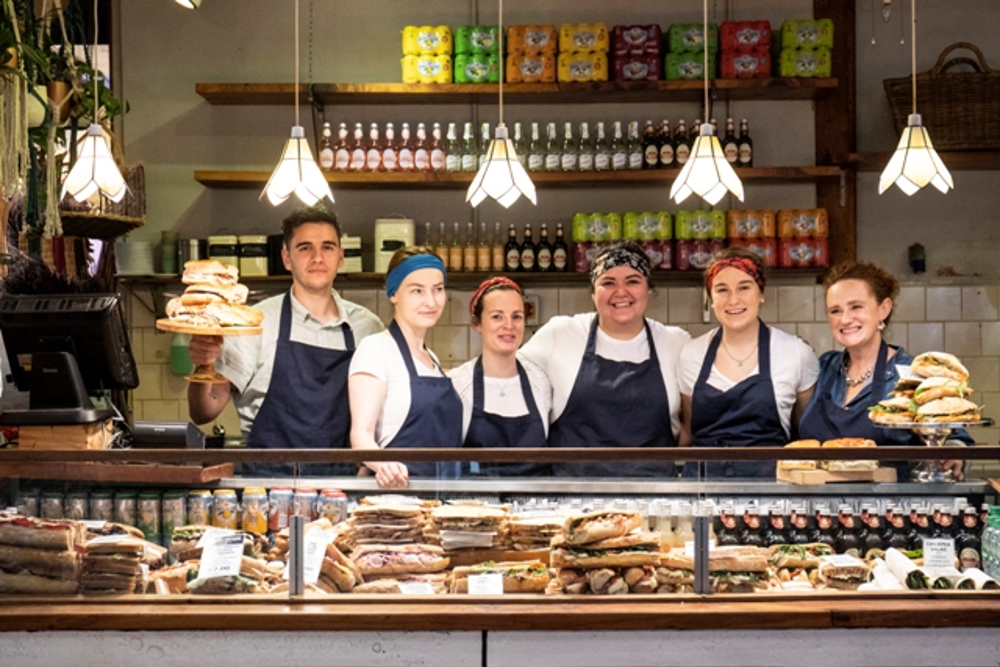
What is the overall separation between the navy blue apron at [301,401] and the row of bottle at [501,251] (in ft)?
5.75

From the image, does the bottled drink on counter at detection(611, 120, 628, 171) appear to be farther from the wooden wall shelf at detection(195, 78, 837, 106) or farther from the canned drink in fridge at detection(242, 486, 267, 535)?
the canned drink in fridge at detection(242, 486, 267, 535)

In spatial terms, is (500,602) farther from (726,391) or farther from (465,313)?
(465,313)

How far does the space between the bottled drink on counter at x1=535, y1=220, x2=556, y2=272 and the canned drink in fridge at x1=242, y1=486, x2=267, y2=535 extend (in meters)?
3.07

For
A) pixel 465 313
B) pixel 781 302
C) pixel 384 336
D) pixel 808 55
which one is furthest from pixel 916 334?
pixel 384 336

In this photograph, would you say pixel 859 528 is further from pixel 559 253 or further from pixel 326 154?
pixel 326 154

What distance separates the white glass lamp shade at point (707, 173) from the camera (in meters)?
3.43

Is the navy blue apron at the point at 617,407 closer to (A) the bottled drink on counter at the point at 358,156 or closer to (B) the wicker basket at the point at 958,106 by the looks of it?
(A) the bottled drink on counter at the point at 358,156

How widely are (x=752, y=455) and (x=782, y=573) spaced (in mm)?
363

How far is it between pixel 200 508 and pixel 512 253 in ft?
9.91

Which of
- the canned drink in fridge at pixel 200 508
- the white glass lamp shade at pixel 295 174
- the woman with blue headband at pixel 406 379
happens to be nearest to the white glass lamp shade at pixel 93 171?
the white glass lamp shade at pixel 295 174

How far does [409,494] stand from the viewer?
8.68ft

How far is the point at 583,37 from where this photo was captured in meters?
→ 5.38

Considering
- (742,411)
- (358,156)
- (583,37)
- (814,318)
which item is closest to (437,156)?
(358,156)

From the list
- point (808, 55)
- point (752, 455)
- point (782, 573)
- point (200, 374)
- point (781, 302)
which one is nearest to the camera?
point (752, 455)
